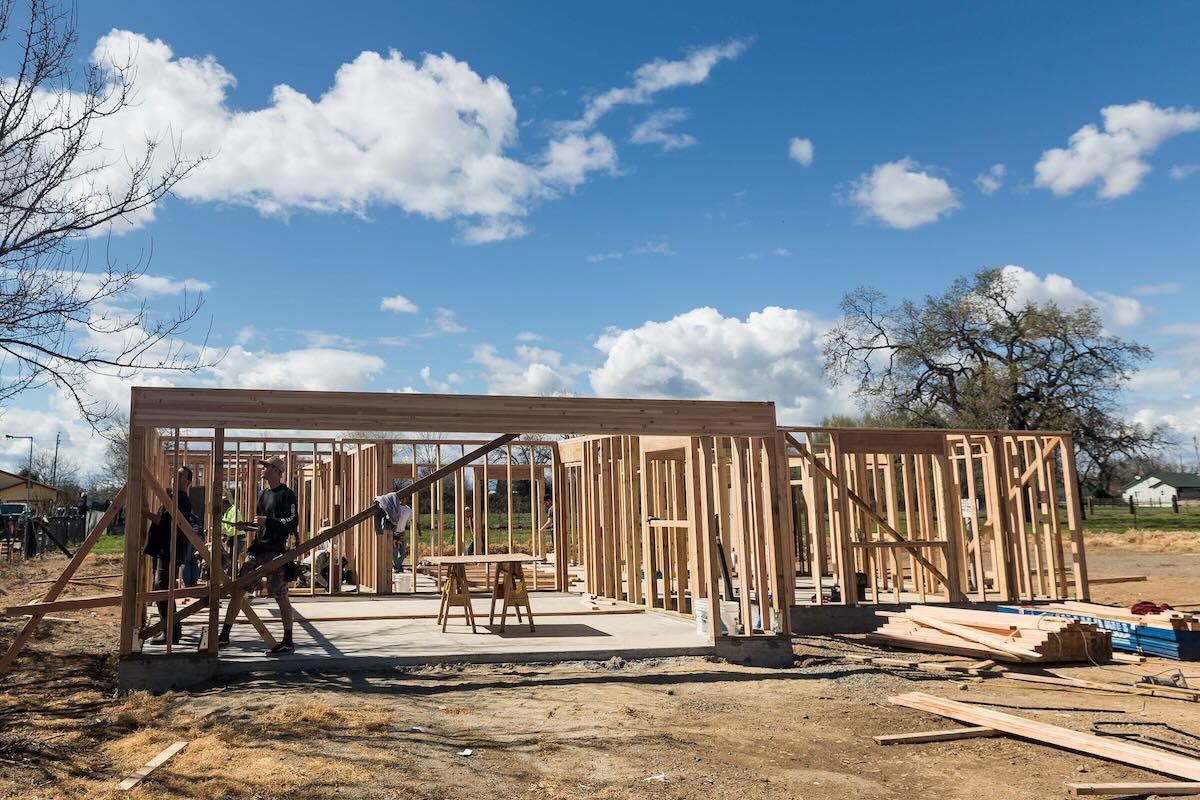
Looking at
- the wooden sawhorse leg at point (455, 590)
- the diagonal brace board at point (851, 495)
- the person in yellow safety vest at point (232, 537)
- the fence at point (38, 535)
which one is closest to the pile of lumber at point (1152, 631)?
the diagonal brace board at point (851, 495)

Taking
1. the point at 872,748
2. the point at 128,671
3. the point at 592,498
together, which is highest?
the point at 592,498

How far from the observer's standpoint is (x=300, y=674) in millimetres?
7887

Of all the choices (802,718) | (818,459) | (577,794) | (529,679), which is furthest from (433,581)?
(577,794)

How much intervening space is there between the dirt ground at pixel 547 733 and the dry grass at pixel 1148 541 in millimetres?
21780

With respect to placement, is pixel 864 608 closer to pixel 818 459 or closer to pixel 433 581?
pixel 818 459

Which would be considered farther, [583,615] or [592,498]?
[592,498]

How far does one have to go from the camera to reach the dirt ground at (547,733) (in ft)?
16.3

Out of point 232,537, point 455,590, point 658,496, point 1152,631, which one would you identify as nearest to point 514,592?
point 455,590

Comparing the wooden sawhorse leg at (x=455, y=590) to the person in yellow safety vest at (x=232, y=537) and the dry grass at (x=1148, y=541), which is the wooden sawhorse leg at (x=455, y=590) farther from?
the dry grass at (x=1148, y=541)

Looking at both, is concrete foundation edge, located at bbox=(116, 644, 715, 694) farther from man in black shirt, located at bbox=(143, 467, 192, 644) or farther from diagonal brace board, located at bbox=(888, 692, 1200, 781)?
diagonal brace board, located at bbox=(888, 692, 1200, 781)

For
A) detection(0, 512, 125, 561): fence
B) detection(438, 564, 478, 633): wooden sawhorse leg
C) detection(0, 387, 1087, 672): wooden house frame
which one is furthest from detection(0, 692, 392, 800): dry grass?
detection(0, 512, 125, 561): fence

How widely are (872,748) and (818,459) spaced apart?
6965 millimetres

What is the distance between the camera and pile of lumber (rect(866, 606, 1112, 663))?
29.5 feet

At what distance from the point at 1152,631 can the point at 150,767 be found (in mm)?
9999
